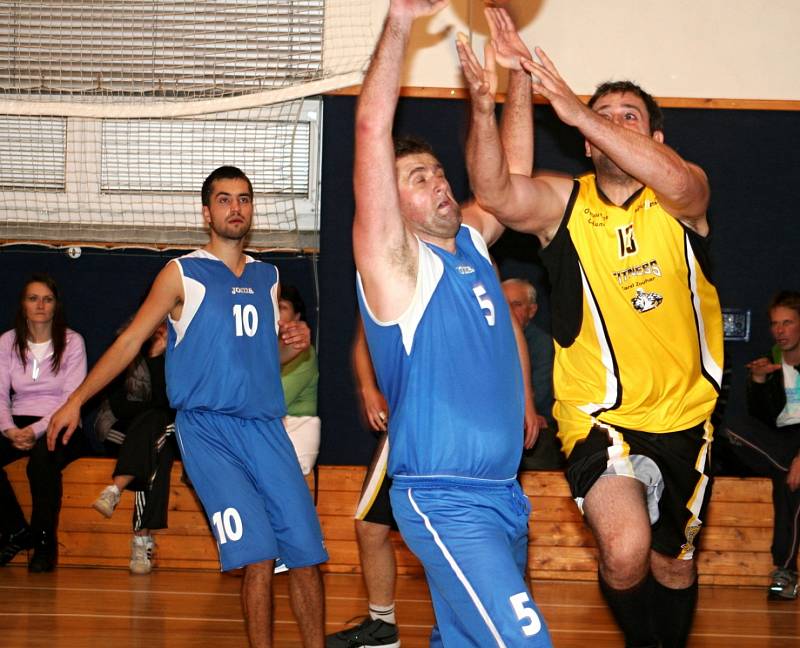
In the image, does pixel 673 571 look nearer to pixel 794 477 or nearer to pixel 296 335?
pixel 296 335

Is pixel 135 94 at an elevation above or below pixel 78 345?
above

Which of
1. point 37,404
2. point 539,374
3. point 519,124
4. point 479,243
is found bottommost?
point 37,404

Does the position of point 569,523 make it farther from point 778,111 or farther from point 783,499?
point 778,111

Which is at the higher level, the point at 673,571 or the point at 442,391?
the point at 442,391

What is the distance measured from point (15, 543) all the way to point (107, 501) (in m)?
0.79

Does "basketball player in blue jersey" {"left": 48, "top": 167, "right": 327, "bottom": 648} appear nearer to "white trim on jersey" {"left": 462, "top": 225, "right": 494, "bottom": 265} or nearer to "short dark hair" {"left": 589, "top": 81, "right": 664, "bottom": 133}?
"white trim on jersey" {"left": 462, "top": 225, "right": 494, "bottom": 265}

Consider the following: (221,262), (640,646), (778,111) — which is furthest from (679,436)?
(778,111)

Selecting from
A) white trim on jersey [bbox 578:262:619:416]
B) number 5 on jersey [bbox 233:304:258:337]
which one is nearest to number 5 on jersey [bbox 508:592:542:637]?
white trim on jersey [bbox 578:262:619:416]

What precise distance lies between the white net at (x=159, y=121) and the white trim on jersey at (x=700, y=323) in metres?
5.00

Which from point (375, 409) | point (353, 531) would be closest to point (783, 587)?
point (353, 531)

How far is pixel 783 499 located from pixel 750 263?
2.35 meters

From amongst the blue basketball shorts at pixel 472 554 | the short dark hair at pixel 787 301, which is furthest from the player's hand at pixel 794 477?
the blue basketball shorts at pixel 472 554

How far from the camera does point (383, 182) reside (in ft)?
10.2

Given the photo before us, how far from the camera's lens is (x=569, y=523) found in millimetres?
7773
